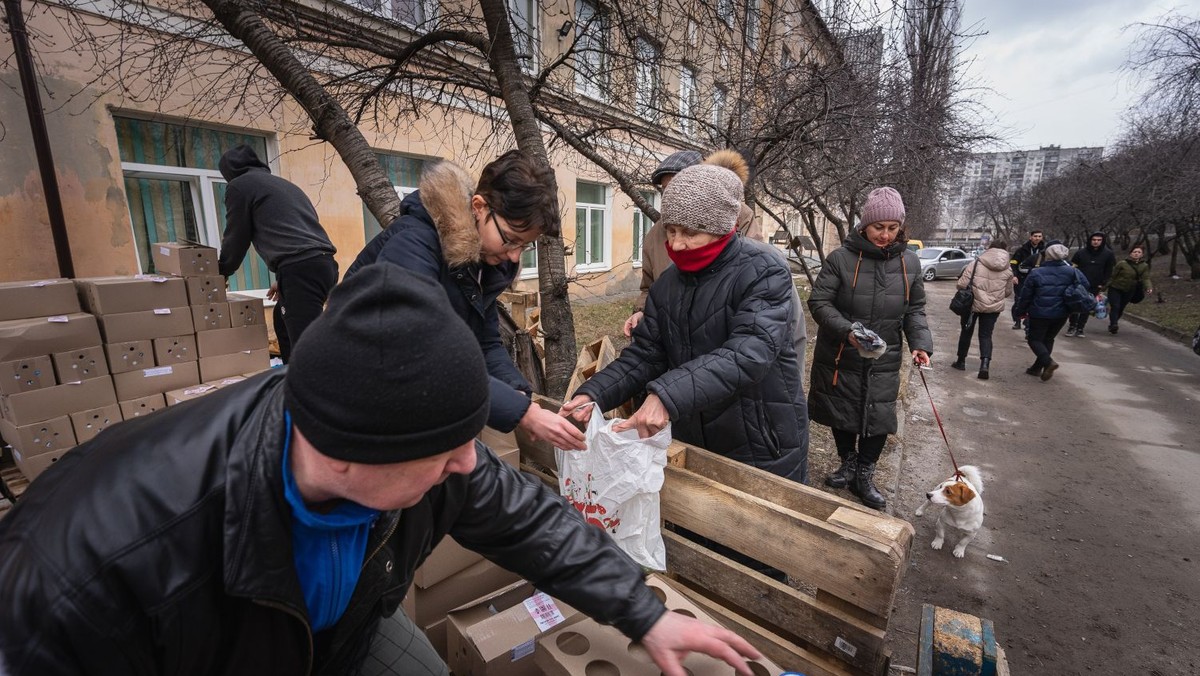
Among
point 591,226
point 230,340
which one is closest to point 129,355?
point 230,340

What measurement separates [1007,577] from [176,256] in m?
5.58

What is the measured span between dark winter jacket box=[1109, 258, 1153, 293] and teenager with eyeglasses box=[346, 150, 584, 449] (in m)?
14.2

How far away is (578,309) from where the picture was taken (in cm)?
1070

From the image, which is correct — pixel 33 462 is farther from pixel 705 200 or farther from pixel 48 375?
pixel 705 200

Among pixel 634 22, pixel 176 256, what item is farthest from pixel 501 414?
pixel 634 22

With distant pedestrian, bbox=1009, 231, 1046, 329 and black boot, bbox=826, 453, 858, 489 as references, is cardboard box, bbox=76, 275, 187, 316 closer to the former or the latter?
black boot, bbox=826, 453, 858, 489

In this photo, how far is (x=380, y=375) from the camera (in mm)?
786

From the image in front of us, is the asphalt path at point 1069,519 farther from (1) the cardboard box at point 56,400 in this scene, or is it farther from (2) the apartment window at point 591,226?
(2) the apartment window at point 591,226

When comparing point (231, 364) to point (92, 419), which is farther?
point (231, 364)

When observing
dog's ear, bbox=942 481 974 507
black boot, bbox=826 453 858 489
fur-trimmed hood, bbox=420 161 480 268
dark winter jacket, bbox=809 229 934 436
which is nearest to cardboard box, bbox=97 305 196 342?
fur-trimmed hood, bbox=420 161 480 268

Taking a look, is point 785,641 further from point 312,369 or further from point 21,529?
point 21,529

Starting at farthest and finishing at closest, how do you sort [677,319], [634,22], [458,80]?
[458,80] → [634,22] → [677,319]

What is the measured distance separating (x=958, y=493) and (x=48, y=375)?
5.33 m

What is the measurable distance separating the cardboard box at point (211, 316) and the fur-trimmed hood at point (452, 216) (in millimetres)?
2455
